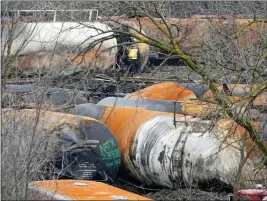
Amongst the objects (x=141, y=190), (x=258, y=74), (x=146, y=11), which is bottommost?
(x=141, y=190)

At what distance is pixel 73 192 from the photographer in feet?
18.2

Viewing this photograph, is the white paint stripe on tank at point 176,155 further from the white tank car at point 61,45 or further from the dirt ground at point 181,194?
the white tank car at point 61,45

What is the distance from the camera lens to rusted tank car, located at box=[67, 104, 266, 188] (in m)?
9.64

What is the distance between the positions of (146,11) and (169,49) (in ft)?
1.90

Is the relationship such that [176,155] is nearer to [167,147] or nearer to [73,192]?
[167,147]

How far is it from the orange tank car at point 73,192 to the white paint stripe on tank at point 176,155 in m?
3.65

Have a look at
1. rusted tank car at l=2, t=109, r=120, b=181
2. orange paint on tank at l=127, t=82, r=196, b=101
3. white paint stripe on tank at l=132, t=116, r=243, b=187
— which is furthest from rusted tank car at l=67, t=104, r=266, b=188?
orange paint on tank at l=127, t=82, r=196, b=101

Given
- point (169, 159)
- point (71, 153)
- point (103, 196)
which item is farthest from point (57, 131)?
point (103, 196)

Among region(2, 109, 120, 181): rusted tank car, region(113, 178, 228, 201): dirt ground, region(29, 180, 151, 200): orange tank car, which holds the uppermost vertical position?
region(2, 109, 120, 181): rusted tank car

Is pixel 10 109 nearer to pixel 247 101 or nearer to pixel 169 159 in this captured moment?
pixel 247 101

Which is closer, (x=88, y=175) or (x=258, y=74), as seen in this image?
(x=258, y=74)

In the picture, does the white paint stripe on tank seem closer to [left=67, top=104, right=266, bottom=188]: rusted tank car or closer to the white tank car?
[left=67, top=104, right=266, bottom=188]: rusted tank car

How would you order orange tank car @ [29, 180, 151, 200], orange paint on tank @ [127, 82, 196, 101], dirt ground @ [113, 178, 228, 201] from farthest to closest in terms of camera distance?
orange paint on tank @ [127, 82, 196, 101], dirt ground @ [113, 178, 228, 201], orange tank car @ [29, 180, 151, 200]

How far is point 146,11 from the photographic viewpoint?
8766 millimetres
